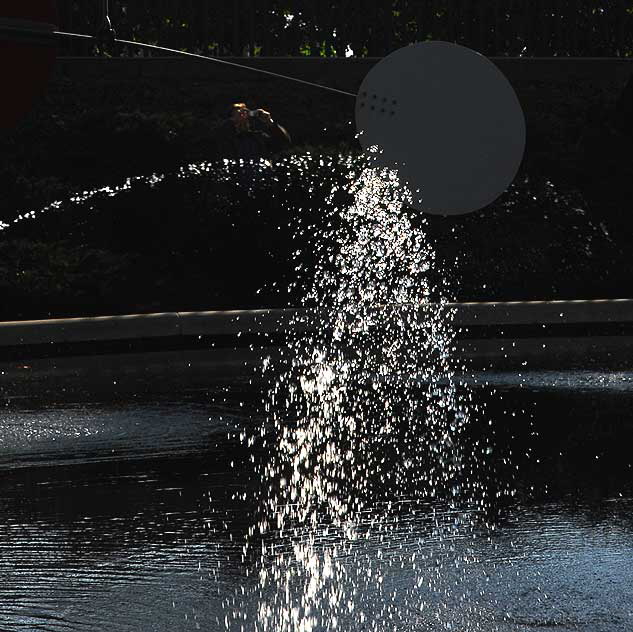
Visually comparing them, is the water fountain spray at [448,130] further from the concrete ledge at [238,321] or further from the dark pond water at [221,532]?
the dark pond water at [221,532]

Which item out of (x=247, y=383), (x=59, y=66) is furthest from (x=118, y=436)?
(x=59, y=66)

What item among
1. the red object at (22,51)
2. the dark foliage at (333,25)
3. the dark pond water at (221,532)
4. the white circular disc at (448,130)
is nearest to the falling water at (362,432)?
the dark pond water at (221,532)

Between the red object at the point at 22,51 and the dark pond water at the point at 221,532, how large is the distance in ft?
5.37

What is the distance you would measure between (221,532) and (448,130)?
11.5m

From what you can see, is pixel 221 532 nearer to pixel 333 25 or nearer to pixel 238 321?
pixel 238 321

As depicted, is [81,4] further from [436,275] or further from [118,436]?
[118,436]

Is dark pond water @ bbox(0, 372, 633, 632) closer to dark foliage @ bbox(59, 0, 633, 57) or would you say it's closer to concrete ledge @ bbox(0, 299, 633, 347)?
concrete ledge @ bbox(0, 299, 633, 347)

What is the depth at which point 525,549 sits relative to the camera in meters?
6.21

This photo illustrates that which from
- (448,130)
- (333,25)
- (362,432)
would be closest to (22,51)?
(362,432)

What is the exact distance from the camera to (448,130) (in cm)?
1758

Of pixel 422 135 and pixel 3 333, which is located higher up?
pixel 422 135

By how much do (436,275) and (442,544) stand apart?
9908 mm

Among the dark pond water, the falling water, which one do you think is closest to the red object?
the dark pond water

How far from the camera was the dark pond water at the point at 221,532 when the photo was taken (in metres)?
5.29
